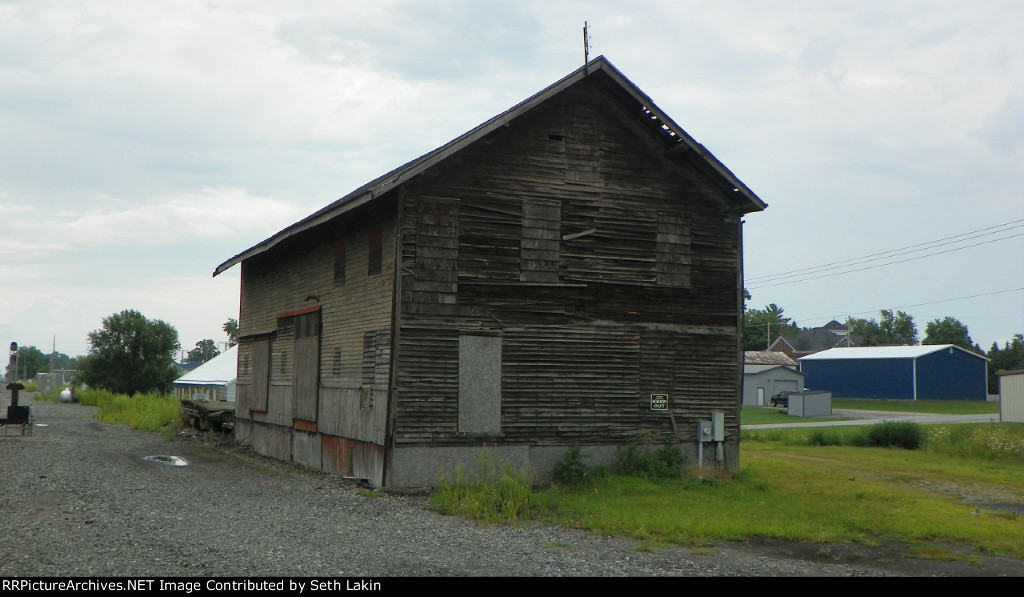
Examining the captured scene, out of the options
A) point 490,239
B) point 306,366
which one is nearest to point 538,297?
point 490,239

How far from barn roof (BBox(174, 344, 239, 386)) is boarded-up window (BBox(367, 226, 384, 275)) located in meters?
35.7

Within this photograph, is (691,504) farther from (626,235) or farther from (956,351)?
(956,351)

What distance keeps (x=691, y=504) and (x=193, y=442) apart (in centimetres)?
1799

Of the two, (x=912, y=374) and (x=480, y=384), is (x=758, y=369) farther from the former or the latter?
(x=480, y=384)

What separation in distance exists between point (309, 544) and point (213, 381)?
44150 millimetres

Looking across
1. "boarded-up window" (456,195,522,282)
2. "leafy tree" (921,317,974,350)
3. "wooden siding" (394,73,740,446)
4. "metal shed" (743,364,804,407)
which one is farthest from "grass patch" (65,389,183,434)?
"leafy tree" (921,317,974,350)

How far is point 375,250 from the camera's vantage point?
17172 millimetres

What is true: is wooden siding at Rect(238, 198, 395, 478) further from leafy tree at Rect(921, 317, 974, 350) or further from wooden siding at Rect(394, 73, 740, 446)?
leafy tree at Rect(921, 317, 974, 350)

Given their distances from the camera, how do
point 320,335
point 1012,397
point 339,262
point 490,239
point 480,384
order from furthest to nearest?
point 1012,397
point 320,335
point 339,262
point 490,239
point 480,384

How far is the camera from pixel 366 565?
30.5ft

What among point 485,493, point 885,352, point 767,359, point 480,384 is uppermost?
point 885,352

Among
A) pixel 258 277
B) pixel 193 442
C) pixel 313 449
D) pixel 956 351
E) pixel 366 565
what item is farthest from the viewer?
pixel 956 351

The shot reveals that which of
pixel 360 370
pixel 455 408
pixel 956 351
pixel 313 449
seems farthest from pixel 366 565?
pixel 956 351

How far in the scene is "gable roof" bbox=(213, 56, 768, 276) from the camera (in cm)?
1578
